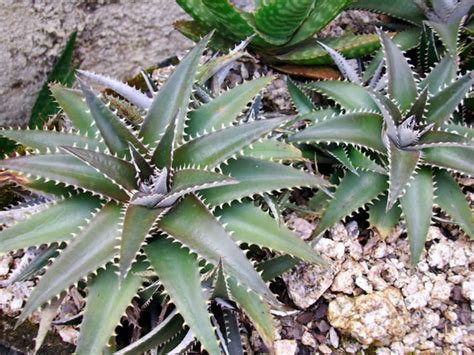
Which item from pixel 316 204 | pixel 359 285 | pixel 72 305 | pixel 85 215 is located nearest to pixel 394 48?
pixel 316 204

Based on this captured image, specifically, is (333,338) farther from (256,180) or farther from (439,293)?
(256,180)

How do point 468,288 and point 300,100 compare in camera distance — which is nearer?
point 468,288

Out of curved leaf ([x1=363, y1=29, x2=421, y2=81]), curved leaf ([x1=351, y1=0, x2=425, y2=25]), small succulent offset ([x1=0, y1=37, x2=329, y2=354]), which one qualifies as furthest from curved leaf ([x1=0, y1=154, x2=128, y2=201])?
curved leaf ([x1=351, y1=0, x2=425, y2=25])

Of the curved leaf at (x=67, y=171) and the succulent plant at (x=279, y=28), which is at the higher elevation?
the succulent plant at (x=279, y=28)

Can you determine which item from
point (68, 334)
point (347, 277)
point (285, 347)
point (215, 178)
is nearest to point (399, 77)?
point (347, 277)

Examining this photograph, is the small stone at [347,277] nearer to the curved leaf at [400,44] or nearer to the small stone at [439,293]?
the small stone at [439,293]

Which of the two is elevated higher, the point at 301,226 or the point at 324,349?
the point at 301,226

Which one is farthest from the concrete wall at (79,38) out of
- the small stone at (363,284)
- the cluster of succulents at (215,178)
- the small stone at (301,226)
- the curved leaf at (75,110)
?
the small stone at (363,284)
